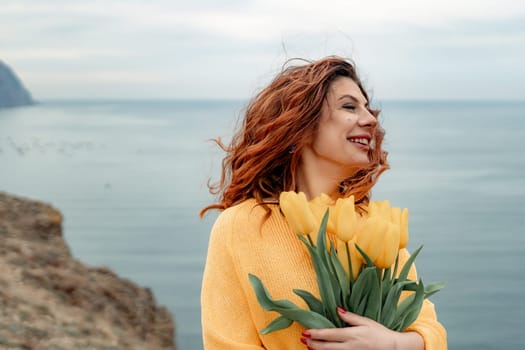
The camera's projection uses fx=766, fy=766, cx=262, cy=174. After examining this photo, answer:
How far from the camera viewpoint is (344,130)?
204cm

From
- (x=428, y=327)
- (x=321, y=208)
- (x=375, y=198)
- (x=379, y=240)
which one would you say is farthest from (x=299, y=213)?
(x=375, y=198)

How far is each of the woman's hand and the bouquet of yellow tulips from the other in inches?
1.2

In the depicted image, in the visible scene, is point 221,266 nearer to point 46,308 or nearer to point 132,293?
point 46,308

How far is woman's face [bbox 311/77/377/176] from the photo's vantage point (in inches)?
80.4

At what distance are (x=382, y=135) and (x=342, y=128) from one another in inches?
6.9

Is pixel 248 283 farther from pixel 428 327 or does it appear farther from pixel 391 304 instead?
pixel 428 327

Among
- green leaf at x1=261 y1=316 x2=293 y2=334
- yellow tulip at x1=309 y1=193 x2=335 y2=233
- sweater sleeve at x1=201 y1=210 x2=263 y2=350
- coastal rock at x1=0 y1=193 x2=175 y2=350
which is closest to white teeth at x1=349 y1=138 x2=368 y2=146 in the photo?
yellow tulip at x1=309 y1=193 x2=335 y2=233

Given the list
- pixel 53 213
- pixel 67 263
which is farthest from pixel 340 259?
pixel 53 213

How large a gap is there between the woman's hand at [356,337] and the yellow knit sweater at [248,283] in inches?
4.1

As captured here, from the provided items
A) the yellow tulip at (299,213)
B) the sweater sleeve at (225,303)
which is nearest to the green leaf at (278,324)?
the sweater sleeve at (225,303)

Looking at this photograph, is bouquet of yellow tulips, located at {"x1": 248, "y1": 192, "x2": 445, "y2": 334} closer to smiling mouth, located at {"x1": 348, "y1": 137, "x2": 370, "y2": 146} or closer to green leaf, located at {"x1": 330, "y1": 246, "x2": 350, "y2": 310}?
green leaf, located at {"x1": 330, "y1": 246, "x2": 350, "y2": 310}

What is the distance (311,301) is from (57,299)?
12468 millimetres

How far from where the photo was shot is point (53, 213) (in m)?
19.1

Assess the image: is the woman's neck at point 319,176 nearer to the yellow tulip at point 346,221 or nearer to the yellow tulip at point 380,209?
the yellow tulip at point 380,209
